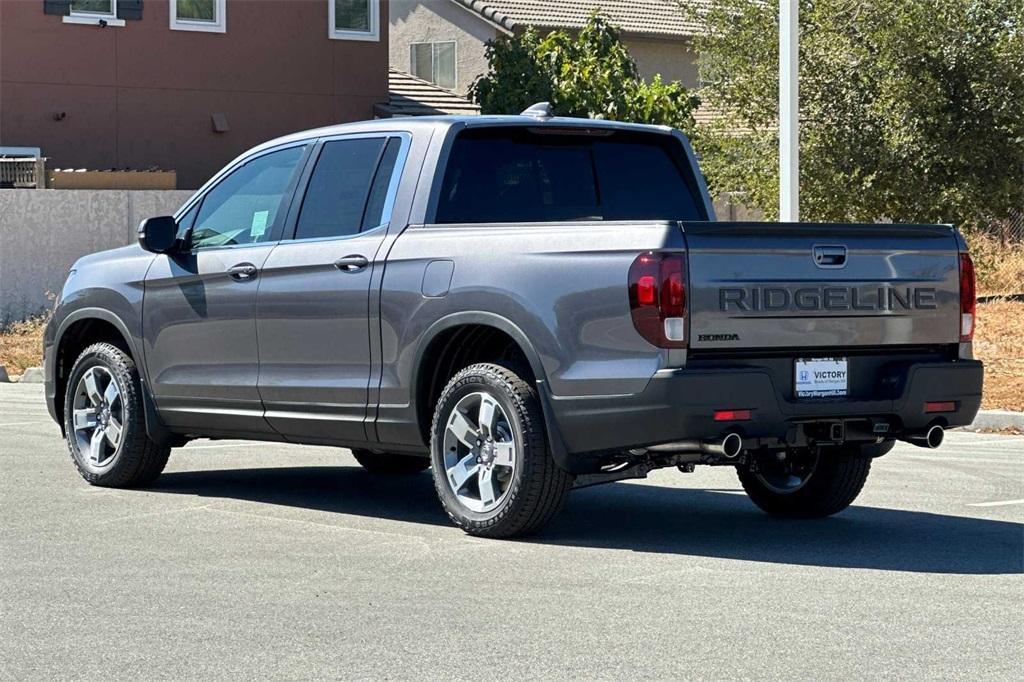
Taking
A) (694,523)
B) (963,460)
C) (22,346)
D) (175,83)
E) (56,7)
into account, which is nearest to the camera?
(694,523)

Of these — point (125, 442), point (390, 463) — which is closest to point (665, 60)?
point (390, 463)

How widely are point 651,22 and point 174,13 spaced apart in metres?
19.8

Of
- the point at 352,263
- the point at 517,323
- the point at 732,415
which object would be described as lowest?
the point at 732,415

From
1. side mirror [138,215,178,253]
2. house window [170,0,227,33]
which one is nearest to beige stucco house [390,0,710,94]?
house window [170,0,227,33]

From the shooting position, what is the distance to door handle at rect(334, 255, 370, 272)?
9461 millimetres

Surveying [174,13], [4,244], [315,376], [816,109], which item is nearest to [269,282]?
[315,376]

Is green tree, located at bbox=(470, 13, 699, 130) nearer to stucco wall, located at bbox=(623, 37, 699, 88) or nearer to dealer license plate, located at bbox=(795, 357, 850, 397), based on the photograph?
stucco wall, located at bbox=(623, 37, 699, 88)

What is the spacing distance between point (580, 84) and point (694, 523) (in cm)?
2307

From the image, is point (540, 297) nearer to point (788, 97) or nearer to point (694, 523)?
point (694, 523)

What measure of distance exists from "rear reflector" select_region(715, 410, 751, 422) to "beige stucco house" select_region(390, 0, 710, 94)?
122 ft

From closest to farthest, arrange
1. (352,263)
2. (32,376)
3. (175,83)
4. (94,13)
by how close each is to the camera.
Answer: (352,263) < (32,376) < (94,13) < (175,83)

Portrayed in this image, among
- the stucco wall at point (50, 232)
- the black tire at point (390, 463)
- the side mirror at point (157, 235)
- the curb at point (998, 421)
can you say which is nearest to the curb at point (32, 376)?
the stucco wall at point (50, 232)

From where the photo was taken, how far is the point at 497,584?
7.76 metres

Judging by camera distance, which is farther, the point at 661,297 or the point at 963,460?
the point at 963,460
